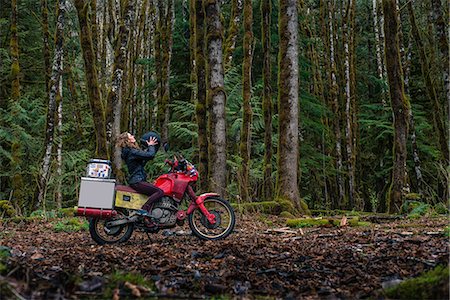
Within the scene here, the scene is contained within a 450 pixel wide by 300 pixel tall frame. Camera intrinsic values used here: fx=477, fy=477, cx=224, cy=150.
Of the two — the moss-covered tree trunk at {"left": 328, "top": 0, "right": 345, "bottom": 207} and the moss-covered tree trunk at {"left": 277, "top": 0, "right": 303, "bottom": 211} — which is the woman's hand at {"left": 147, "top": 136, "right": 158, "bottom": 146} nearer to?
the moss-covered tree trunk at {"left": 277, "top": 0, "right": 303, "bottom": 211}

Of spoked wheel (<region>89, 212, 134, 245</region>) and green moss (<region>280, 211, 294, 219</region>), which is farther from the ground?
green moss (<region>280, 211, 294, 219</region>)

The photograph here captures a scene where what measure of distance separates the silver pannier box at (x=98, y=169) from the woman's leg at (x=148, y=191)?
1.97ft

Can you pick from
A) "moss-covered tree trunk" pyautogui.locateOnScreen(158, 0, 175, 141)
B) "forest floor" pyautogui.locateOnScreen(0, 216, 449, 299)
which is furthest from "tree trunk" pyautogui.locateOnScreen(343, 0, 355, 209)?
"forest floor" pyautogui.locateOnScreen(0, 216, 449, 299)

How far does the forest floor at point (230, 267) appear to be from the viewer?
3.14 metres

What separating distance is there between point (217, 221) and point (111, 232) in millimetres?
1715

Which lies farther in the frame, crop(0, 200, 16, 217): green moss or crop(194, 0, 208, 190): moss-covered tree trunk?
crop(194, 0, 208, 190): moss-covered tree trunk

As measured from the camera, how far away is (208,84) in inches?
469

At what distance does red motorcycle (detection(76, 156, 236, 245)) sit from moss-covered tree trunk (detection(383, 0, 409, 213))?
251 inches

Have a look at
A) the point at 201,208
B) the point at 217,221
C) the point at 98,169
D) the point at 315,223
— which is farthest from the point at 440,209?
the point at 98,169

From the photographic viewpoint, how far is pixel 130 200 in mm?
7664

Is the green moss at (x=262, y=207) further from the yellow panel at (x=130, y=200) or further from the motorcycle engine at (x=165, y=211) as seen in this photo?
the yellow panel at (x=130, y=200)

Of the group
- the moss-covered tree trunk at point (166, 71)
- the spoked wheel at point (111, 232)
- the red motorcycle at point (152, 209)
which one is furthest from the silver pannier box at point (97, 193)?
the moss-covered tree trunk at point (166, 71)

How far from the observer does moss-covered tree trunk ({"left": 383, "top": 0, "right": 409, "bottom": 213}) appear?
1238cm

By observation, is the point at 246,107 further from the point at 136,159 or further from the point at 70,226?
the point at 136,159
